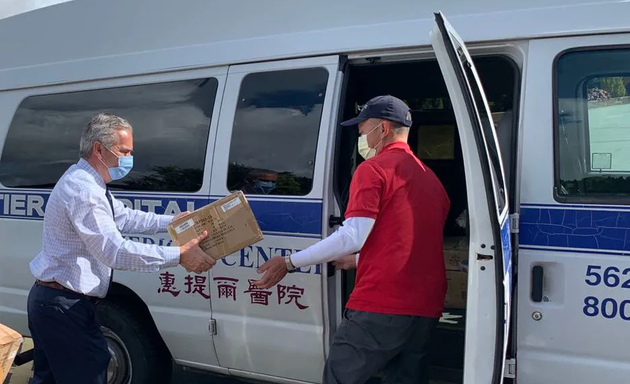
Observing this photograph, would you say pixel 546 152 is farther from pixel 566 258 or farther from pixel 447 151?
pixel 447 151

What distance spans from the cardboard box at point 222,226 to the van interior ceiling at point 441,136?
0.51 metres

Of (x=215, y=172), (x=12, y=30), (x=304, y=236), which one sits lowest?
(x=304, y=236)

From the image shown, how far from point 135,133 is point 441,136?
232 cm

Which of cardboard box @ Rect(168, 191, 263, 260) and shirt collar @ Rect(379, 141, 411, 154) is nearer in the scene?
shirt collar @ Rect(379, 141, 411, 154)

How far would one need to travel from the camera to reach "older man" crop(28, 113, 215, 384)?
2.64 m

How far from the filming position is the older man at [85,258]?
264cm

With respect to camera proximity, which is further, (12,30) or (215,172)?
(12,30)

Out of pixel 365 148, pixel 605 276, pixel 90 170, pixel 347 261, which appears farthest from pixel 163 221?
pixel 605 276

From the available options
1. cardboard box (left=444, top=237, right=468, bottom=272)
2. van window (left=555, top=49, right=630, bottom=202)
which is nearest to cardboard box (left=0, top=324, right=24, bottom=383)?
cardboard box (left=444, top=237, right=468, bottom=272)

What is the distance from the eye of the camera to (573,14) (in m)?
2.62

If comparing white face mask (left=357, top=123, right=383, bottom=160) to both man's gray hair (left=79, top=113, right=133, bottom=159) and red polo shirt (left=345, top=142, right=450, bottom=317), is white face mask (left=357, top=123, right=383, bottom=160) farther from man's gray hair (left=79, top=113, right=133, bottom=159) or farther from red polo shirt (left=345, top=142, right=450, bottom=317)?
man's gray hair (left=79, top=113, right=133, bottom=159)

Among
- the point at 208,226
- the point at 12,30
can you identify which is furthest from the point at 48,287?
the point at 12,30

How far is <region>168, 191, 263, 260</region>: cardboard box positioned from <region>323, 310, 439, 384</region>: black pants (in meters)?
0.65

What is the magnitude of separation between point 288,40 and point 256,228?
106 cm
